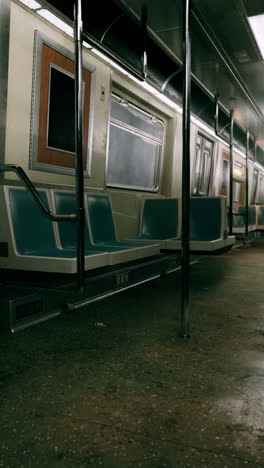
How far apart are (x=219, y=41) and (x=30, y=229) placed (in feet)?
11.8

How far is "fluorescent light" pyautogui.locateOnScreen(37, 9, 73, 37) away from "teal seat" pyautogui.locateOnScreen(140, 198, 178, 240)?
2.38 m

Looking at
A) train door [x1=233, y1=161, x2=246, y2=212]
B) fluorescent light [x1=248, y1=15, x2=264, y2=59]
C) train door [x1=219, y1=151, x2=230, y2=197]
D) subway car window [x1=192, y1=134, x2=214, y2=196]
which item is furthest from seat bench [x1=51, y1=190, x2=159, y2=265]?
train door [x1=233, y1=161, x2=246, y2=212]

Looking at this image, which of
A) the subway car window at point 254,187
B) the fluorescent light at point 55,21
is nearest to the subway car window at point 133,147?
the fluorescent light at point 55,21

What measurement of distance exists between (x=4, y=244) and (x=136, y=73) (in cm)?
241

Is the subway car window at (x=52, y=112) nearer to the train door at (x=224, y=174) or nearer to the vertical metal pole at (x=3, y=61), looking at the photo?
the vertical metal pole at (x=3, y=61)

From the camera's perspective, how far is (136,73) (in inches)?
163

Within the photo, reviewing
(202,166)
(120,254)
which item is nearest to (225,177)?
(202,166)

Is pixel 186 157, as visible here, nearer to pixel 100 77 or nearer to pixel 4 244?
pixel 4 244

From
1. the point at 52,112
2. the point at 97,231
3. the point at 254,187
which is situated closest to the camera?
the point at 52,112

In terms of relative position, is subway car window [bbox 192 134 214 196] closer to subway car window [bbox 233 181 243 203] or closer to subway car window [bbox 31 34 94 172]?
subway car window [bbox 233 181 243 203]

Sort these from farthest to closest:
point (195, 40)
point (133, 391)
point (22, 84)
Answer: point (195, 40), point (22, 84), point (133, 391)

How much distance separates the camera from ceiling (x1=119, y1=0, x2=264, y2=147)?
413 centimetres

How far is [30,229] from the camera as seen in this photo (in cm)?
311

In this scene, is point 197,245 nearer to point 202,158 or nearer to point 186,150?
point 186,150
